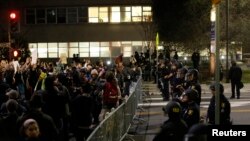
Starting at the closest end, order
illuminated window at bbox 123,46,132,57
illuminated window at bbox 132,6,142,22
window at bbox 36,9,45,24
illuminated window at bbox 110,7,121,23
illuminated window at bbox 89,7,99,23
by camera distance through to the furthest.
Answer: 1. illuminated window at bbox 123,46,132,57
2. illuminated window at bbox 132,6,142,22
3. illuminated window at bbox 110,7,121,23
4. illuminated window at bbox 89,7,99,23
5. window at bbox 36,9,45,24

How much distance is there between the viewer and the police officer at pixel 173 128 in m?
6.72

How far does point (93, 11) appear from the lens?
66125mm

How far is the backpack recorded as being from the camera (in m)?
15.3

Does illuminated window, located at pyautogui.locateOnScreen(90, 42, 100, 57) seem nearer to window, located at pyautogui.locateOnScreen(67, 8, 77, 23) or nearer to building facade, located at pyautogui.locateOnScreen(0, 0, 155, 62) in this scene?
building facade, located at pyautogui.locateOnScreen(0, 0, 155, 62)

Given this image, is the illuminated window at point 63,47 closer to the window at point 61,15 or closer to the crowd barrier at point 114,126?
the window at point 61,15

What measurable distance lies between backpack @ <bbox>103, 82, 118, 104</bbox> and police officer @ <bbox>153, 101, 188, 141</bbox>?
26.6 ft

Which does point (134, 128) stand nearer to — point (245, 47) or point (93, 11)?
point (245, 47)

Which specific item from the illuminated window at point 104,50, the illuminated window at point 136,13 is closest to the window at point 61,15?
the illuminated window at point 104,50

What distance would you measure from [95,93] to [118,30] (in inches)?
1902

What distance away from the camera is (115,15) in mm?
65812

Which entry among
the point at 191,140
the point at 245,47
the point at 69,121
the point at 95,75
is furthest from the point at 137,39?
the point at 191,140

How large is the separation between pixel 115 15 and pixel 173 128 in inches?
2340

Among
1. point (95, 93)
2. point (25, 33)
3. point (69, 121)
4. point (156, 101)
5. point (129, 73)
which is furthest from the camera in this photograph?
point (25, 33)

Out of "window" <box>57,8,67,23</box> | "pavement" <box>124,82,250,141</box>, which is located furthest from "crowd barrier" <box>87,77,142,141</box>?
"window" <box>57,8,67,23</box>
